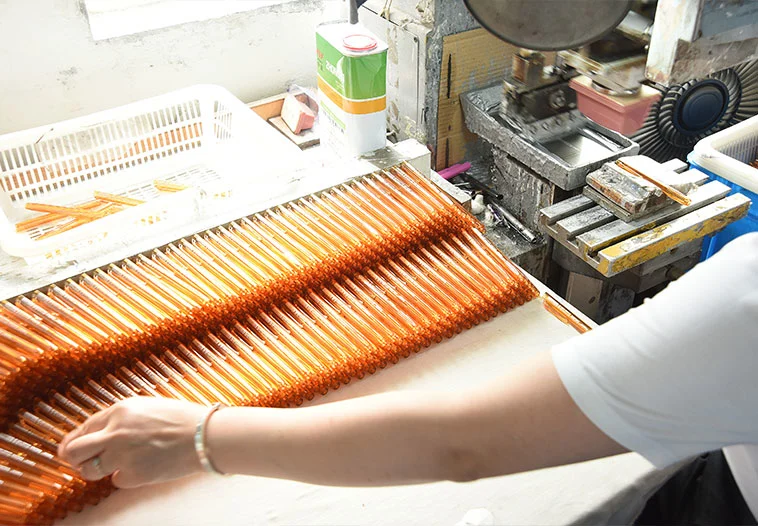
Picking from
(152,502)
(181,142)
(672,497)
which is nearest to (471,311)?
(672,497)

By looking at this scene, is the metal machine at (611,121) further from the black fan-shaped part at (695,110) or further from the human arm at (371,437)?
the human arm at (371,437)

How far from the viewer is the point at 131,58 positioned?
2.29m

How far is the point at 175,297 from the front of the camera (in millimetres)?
1386

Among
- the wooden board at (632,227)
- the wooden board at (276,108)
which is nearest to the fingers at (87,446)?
the wooden board at (632,227)

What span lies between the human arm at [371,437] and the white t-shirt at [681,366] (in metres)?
0.04

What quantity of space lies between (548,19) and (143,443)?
93cm

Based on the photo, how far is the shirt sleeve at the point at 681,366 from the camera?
0.78 meters

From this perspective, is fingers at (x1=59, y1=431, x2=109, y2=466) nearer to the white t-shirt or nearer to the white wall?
the white t-shirt

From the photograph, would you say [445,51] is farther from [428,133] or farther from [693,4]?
[693,4]

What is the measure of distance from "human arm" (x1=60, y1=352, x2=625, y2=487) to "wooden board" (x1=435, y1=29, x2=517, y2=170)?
140 cm

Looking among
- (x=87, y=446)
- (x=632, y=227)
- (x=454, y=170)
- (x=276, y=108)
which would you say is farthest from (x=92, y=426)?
(x=276, y=108)

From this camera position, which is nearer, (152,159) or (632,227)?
(632,227)

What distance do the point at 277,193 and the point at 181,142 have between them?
0.56 m

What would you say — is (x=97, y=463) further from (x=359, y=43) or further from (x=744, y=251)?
(x=359, y=43)
